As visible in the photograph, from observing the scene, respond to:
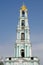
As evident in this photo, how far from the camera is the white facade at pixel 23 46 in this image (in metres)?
58.4

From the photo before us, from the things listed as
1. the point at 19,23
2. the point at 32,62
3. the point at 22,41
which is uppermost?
the point at 19,23

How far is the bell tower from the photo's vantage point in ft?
195

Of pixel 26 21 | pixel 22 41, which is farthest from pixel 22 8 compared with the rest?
pixel 22 41

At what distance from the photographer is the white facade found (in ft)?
192

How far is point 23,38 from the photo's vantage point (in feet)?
199

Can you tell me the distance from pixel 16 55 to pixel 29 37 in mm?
4770

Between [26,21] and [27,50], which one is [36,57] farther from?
[26,21]

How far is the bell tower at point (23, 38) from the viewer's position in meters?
59.3

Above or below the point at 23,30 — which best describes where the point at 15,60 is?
below

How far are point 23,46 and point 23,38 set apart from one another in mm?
1812

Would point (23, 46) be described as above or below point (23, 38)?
below

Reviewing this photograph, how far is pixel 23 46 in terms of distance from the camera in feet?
196

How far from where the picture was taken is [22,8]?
6197 centimetres

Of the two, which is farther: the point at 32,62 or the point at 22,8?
the point at 22,8
